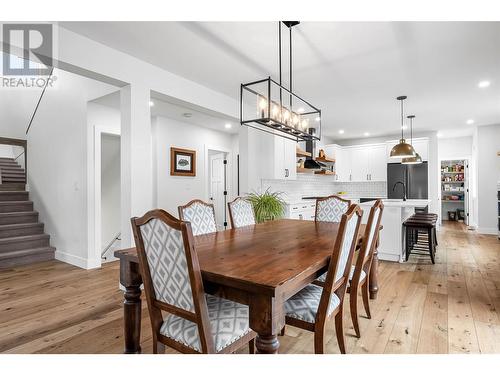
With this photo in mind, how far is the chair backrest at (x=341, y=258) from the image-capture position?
1.58 m

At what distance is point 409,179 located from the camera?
686 centimetres

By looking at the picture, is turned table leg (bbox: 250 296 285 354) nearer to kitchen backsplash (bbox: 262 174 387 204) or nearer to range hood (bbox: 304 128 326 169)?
kitchen backsplash (bbox: 262 174 387 204)

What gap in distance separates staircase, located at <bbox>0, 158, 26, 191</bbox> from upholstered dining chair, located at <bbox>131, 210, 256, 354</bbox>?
552 cm

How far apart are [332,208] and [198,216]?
1.64 metres

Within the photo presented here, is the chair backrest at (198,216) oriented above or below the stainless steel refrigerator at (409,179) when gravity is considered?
below

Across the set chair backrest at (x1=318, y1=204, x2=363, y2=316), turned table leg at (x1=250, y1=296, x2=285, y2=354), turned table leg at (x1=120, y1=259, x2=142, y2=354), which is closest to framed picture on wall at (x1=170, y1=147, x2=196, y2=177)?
turned table leg at (x1=120, y1=259, x2=142, y2=354)

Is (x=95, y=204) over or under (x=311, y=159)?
under

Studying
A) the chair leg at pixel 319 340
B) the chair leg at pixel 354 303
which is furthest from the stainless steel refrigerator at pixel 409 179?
the chair leg at pixel 319 340

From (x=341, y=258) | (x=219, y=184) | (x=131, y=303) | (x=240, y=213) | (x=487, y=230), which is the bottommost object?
(x=487, y=230)

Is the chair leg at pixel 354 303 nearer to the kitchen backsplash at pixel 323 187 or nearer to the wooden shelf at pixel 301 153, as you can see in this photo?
the kitchen backsplash at pixel 323 187

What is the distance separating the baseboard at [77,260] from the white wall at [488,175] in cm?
771

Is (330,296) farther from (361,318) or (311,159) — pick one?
(311,159)

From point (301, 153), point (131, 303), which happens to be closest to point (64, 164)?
point (131, 303)
